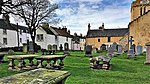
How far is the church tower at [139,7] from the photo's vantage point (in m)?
46.5

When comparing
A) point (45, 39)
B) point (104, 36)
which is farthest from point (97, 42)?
point (45, 39)

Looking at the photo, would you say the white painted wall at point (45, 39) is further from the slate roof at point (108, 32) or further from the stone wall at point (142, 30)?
the stone wall at point (142, 30)

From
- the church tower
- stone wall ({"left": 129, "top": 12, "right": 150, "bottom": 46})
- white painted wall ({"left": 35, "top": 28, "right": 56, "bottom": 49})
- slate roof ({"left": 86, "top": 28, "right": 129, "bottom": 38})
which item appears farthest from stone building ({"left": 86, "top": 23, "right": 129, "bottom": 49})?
stone wall ({"left": 129, "top": 12, "right": 150, "bottom": 46})

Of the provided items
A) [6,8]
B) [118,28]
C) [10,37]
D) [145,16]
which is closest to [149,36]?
[145,16]

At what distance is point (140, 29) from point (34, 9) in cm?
1995

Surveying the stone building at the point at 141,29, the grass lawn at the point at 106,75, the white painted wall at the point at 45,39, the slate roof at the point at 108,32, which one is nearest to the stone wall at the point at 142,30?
the stone building at the point at 141,29

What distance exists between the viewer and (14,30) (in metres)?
51.0

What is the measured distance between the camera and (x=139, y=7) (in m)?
47.0

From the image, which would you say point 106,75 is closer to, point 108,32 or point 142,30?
point 142,30

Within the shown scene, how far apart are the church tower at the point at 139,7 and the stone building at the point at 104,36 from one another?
1917 cm

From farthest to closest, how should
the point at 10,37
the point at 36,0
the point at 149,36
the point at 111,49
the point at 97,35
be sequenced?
the point at 97,35, the point at 10,37, the point at 36,0, the point at 149,36, the point at 111,49

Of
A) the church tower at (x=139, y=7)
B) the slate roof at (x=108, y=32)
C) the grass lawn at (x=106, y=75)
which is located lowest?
the grass lawn at (x=106, y=75)

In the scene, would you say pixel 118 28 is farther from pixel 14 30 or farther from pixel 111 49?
pixel 111 49

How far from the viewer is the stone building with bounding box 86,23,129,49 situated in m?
66.8
